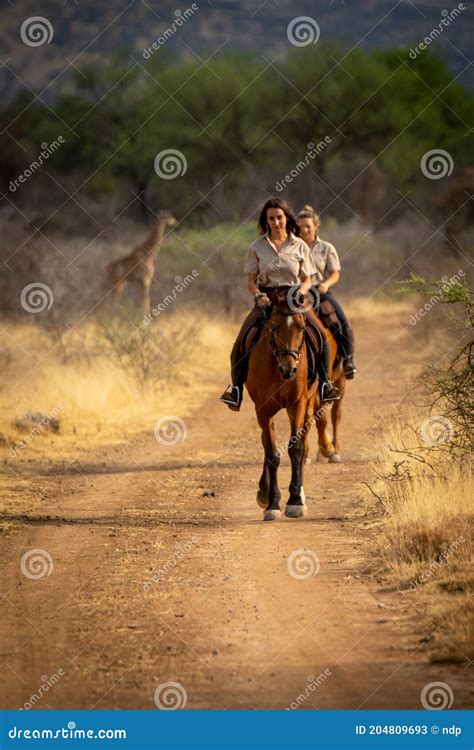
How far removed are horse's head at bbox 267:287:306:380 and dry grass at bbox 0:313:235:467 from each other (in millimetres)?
4631

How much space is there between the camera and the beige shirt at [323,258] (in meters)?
12.2

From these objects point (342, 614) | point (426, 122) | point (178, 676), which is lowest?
point (178, 676)

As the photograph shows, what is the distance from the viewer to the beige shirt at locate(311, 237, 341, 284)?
1216 cm

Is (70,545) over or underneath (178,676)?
underneath

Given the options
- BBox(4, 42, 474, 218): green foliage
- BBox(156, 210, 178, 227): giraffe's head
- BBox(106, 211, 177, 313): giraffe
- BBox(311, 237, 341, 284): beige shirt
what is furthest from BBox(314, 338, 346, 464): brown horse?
BBox(4, 42, 474, 218): green foliage

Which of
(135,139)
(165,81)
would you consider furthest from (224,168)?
(165,81)

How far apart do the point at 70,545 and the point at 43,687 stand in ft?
10.5

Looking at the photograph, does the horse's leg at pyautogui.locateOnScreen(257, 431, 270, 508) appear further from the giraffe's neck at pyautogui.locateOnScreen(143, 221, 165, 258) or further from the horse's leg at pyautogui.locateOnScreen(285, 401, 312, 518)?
the giraffe's neck at pyautogui.locateOnScreen(143, 221, 165, 258)

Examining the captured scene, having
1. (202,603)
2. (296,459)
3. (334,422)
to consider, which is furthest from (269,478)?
(334,422)

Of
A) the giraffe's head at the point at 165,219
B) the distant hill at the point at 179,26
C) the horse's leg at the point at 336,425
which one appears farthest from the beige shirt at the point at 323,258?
the distant hill at the point at 179,26

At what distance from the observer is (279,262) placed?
1000 cm

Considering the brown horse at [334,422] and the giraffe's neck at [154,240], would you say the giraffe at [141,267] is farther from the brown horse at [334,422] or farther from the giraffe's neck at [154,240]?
the brown horse at [334,422]

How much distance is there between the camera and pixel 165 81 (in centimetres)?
5066

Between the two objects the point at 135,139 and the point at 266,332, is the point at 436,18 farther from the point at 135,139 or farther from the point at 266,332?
the point at 266,332
